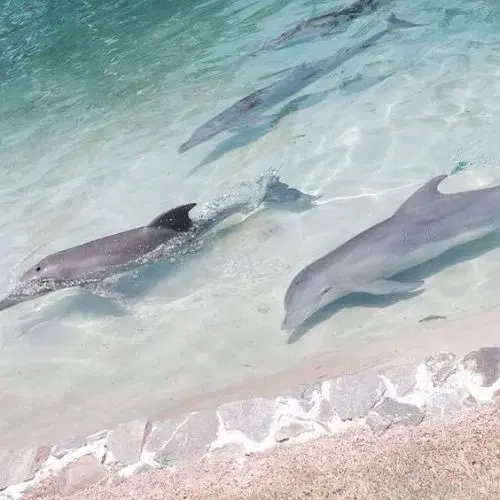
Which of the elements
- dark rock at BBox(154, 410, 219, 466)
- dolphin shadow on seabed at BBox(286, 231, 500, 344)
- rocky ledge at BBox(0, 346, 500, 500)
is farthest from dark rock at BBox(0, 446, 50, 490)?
dolphin shadow on seabed at BBox(286, 231, 500, 344)

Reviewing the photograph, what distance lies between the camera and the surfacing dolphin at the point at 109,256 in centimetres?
735

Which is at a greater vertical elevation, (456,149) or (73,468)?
(73,468)

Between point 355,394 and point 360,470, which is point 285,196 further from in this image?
point 360,470

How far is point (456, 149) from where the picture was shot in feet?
27.4

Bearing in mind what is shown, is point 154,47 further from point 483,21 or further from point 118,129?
point 483,21

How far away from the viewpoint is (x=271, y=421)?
4754mm

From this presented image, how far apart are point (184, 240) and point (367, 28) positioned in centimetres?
796

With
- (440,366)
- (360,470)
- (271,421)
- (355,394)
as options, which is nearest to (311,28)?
(440,366)

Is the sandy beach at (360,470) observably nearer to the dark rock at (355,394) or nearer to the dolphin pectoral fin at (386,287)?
the dark rock at (355,394)

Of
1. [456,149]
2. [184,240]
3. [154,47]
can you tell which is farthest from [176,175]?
[154,47]

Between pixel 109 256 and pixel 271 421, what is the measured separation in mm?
3310

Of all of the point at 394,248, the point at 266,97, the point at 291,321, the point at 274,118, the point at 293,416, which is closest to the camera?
the point at 293,416

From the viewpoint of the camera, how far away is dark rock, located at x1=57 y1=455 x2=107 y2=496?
4.75 metres

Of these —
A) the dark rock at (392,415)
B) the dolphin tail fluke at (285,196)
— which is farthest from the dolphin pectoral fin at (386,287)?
the dolphin tail fluke at (285,196)
